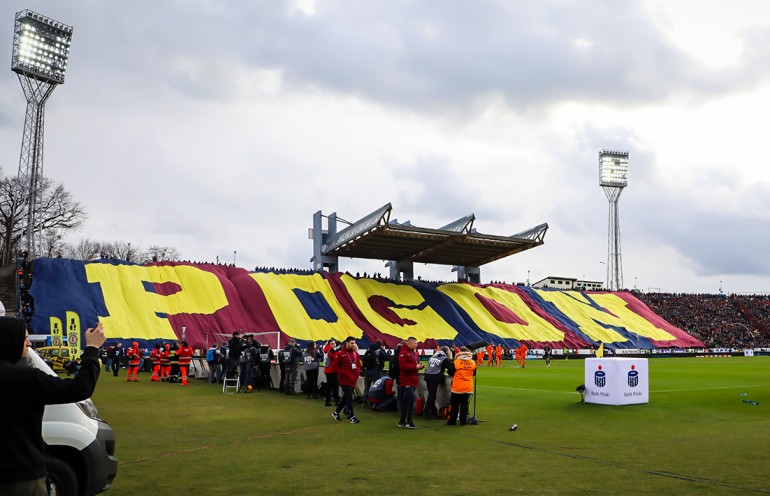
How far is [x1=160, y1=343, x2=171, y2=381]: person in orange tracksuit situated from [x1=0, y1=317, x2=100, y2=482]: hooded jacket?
25.4 m

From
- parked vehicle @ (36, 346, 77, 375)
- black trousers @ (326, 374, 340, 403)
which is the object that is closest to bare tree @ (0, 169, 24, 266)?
parked vehicle @ (36, 346, 77, 375)

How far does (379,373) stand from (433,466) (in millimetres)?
9682

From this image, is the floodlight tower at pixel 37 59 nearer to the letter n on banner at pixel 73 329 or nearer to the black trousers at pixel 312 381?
the letter n on banner at pixel 73 329

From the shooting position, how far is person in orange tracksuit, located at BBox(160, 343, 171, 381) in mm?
28403

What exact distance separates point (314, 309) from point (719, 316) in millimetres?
55069

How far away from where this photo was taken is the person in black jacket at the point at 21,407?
3959mm

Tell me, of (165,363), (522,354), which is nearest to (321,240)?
(522,354)

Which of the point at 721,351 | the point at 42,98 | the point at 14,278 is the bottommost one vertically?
the point at 721,351

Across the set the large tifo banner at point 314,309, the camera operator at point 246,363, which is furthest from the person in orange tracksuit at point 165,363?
the large tifo banner at point 314,309

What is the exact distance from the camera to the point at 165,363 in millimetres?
28359

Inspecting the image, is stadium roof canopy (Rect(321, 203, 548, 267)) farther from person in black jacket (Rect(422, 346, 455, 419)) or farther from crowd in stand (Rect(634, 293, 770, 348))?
person in black jacket (Rect(422, 346, 455, 419))

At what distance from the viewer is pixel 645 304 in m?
80.8

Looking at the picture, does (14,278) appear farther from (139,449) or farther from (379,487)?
(379,487)

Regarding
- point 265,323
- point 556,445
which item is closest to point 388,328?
point 265,323
